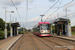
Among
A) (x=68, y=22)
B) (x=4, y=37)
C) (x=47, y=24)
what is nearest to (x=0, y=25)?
(x=4, y=37)

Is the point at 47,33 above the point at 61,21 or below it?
below

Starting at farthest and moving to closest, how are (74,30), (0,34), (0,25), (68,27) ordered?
(74,30) < (0,25) < (68,27) < (0,34)

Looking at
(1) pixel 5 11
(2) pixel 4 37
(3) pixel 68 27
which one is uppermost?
(1) pixel 5 11

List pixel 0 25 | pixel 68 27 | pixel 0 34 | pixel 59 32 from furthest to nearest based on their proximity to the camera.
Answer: pixel 0 25 → pixel 59 32 → pixel 68 27 → pixel 0 34

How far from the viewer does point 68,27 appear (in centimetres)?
2605

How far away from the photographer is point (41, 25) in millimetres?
26875

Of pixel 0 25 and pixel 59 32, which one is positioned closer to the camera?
pixel 59 32

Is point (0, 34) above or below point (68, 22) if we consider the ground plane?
below

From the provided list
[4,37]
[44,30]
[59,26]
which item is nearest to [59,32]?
[59,26]

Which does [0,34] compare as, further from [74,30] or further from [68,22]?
[74,30]

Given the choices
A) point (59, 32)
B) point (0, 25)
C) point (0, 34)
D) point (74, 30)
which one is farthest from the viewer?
point (74, 30)

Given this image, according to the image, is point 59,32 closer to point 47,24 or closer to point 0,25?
point 47,24

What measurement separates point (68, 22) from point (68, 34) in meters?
2.75

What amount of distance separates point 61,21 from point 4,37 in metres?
13.5
